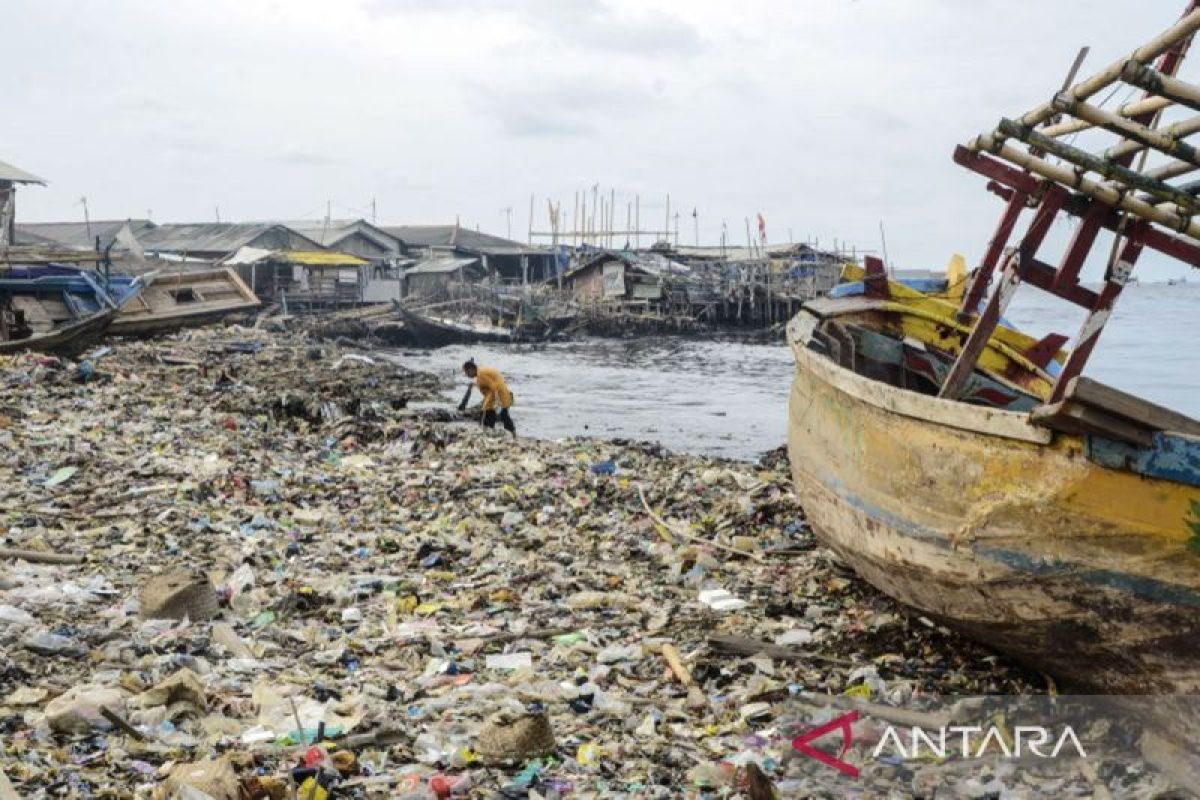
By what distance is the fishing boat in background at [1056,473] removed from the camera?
3.68 m

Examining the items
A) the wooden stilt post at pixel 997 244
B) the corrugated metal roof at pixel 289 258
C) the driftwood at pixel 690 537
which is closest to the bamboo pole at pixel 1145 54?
the wooden stilt post at pixel 997 244

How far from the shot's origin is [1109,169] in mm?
4676

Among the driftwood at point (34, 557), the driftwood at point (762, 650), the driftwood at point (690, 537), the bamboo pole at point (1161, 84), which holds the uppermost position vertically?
the bamboo pole at point (1161, 84)

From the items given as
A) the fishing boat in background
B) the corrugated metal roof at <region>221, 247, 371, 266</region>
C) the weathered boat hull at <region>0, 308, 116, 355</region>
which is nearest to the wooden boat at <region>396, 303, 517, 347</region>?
the corrugated metal roof at <region>221, 247, 371, 266</region>

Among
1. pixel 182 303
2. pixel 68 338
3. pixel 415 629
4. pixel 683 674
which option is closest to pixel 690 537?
pixel 415 629

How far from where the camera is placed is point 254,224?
4466cm

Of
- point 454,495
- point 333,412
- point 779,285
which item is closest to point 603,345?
point 779,285

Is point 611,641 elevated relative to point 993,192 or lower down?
lower down

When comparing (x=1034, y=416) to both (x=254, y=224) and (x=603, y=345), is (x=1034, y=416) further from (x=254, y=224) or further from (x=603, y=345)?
(x=254, y=224)

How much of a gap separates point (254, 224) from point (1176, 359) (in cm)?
3607

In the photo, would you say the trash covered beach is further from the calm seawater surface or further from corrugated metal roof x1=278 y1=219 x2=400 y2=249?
corrugated metal roof x1=278 y1=219 x2=400 y2=249

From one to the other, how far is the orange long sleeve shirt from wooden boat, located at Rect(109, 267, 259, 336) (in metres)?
11.0

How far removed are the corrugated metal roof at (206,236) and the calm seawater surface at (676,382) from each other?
513 inches

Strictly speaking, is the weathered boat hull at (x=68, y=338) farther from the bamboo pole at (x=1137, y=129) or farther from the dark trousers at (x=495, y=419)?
the bamboo pole at (x=1137, y=129)
